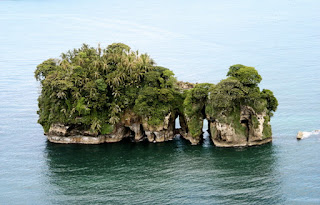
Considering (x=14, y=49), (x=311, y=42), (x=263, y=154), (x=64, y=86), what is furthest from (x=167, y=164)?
(x=14, y=49)

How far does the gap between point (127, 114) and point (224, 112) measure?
21.1 meters

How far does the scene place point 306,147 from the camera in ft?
301

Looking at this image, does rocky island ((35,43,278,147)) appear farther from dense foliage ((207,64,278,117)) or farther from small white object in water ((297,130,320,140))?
small white object in water ((297,130,320,140))

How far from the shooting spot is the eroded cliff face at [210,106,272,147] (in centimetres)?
9219

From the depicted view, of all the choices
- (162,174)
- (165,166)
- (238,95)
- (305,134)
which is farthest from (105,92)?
(305,134)

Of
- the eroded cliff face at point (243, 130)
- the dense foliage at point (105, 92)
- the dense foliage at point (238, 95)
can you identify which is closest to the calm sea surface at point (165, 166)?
the eroded cliff face at point (243, 130)

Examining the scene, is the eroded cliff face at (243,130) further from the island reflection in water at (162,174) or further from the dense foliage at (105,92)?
the dense foliage at (105,92)

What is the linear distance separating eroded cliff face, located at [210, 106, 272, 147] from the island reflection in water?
177cm

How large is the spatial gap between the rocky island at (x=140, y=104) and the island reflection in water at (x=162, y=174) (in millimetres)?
2796

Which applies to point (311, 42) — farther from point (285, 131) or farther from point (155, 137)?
point (155, 137)

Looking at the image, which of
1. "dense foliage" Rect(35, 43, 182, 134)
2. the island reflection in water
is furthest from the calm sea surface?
"dense foliage" Rect(35, 43, 182, 134)

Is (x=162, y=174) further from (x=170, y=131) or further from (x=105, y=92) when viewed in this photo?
(x=105, y=92)

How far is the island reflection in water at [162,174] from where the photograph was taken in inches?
2933

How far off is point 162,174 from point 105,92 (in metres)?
25.2
